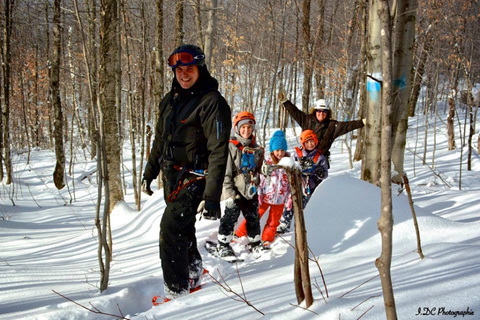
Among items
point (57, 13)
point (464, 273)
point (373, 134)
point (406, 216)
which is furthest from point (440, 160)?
point (57, 13)

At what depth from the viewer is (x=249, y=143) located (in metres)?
3.86

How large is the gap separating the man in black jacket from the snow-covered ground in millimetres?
362

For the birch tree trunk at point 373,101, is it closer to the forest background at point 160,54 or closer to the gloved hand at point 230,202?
the forest background at point 160,54

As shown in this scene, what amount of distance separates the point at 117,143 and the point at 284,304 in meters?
5.72

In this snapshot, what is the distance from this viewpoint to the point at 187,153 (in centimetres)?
272

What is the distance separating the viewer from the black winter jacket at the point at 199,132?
8.50ft

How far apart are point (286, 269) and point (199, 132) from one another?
1308 millimetres

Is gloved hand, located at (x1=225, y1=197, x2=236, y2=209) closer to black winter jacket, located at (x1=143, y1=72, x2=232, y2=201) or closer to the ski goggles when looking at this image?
black winter jacket, located at (x1=143, y1=72, x2=232, y2=201)

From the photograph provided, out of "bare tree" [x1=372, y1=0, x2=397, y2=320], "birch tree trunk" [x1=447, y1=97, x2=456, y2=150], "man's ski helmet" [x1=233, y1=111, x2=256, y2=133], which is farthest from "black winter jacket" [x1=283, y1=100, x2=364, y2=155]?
"birch tree trunk" [x1=447, y1=97, x2=456, y2=150]

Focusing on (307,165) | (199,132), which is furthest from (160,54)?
(199,132)

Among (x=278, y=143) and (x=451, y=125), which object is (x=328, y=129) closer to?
(x=278, y=143)

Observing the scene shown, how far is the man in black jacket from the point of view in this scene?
262cm

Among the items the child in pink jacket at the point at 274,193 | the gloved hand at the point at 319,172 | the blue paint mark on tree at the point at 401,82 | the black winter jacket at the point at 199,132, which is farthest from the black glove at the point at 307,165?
the black winter jacket at the point at 199,132

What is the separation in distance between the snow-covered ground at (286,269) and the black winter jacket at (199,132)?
2.55 feet
